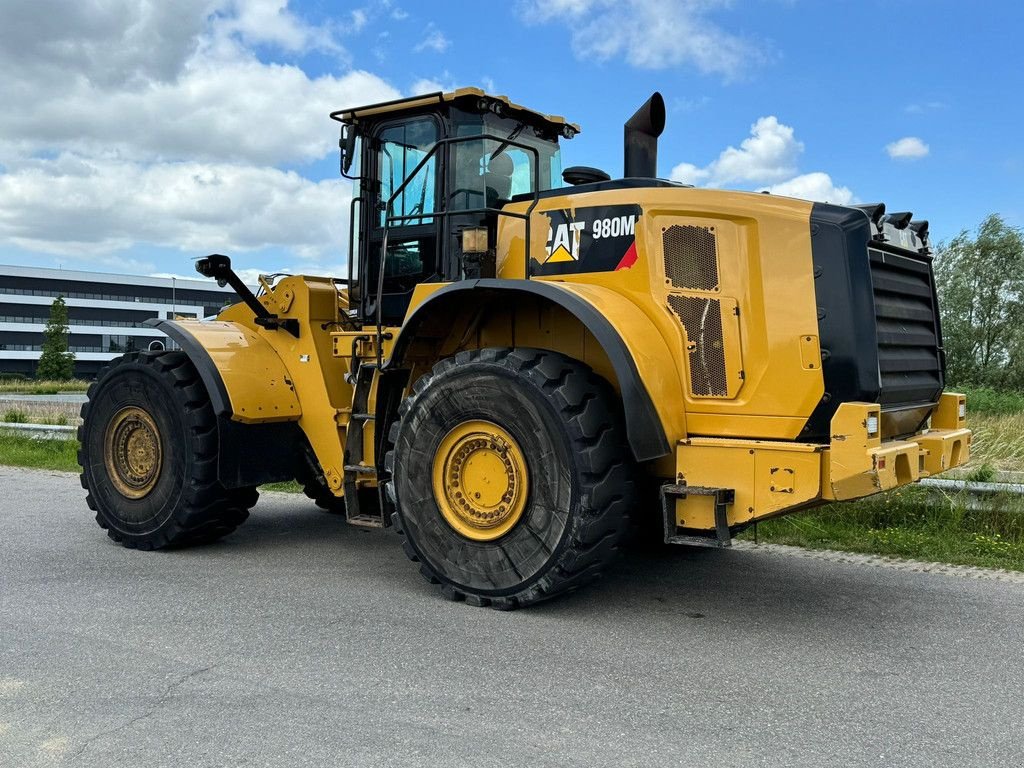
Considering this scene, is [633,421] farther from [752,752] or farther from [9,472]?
[9,472]

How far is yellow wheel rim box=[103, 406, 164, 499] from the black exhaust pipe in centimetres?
389

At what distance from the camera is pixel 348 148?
6.88m

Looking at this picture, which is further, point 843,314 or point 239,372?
point 239,372

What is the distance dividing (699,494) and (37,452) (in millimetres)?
12100

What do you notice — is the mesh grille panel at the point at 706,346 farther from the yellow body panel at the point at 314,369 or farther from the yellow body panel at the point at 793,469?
the yellow body panel at the point at 314,369

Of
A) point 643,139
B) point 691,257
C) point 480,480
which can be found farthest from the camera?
point 643,139

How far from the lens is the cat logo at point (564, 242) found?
560 cm

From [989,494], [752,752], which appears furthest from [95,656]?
[989,494]

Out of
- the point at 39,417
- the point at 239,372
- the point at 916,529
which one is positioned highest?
the point at 39,417

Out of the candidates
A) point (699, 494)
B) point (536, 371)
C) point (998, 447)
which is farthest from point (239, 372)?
point (998, 447)

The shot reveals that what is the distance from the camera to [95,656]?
14.8ft

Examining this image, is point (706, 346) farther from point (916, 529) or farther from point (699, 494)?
point (916, 529)

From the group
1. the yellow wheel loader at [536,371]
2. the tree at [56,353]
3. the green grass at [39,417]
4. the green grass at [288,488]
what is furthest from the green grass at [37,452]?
the tree at [56,353]

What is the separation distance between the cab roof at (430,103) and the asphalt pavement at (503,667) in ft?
10.3
